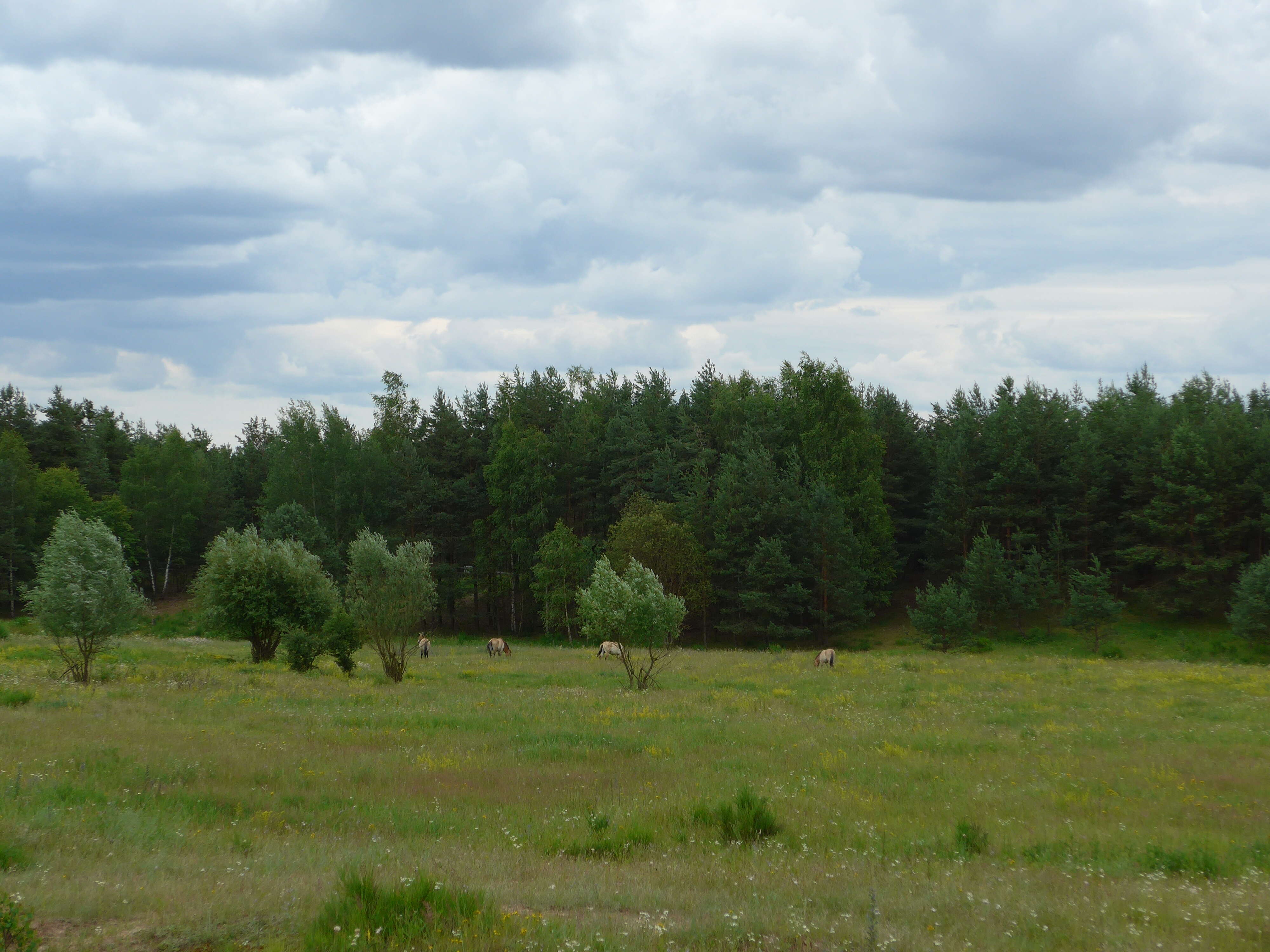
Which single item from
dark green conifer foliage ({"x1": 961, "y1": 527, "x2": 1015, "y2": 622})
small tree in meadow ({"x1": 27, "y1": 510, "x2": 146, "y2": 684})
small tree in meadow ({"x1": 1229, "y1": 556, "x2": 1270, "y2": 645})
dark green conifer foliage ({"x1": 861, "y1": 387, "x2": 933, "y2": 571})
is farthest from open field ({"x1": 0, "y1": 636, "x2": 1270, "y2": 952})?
dark green conifer foliage ({"x1": 861, "y1": 387, "x2": 933, "y2": 571})

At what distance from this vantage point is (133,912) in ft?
22.7

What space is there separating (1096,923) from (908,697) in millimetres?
19380

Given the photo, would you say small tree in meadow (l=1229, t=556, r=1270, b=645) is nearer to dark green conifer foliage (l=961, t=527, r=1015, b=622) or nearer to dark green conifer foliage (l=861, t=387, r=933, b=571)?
dark green conifer foliage (l=961, t=527, r=1015, b=622)

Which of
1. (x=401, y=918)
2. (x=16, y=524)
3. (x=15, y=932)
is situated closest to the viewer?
(x=15, y=932)

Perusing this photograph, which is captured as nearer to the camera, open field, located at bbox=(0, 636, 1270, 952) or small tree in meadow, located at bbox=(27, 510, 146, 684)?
open field, located at bbox=(0, 636, 1270, 952)

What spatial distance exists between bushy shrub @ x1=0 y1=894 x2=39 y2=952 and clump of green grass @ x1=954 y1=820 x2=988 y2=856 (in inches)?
388

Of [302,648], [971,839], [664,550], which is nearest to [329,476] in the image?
[664,550]

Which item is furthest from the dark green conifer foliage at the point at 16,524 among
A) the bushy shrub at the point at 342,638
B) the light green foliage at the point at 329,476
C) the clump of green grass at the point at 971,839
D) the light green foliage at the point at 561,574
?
the clump of green grass at the point at 971,839

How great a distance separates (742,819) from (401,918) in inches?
238

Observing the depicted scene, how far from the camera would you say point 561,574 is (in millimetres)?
60812

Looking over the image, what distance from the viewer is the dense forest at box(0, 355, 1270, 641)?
5519cm

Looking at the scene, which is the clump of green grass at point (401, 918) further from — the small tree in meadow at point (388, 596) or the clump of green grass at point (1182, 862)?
the small tree in meadow at point (388, 596)

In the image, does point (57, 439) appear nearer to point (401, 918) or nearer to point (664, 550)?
point (664, 550)

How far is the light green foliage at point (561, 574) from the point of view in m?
60.2
